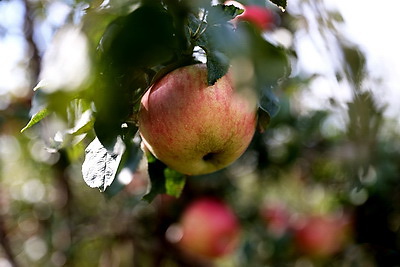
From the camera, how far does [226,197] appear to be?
7.91ft

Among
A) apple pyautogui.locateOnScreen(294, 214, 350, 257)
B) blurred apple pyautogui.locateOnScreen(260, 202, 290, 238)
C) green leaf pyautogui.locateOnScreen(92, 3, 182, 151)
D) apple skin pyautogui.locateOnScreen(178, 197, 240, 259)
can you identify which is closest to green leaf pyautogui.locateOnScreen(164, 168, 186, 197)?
green leaf pyautogui.locateOnScreen(92, 3, 182, 151)

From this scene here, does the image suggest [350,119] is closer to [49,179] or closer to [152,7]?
[152,7]

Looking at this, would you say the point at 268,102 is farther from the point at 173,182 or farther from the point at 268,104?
the point at 173,182

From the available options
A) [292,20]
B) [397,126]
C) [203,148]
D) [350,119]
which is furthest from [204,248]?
[350,119]

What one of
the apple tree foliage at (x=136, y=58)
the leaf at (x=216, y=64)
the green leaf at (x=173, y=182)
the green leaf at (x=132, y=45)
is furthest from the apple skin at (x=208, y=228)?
the green leaf at (x=132, y=45)

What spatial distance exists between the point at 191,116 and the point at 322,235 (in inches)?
79.8

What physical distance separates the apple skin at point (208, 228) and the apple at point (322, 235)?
0.57m

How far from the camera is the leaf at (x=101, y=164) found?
82 centimetres

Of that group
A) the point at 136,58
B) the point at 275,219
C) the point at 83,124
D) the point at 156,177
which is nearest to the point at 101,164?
the point at 83,124

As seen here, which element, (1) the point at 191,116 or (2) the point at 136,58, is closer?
(2) the point at 136,58

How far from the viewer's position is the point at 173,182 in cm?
104

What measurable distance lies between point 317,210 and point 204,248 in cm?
138

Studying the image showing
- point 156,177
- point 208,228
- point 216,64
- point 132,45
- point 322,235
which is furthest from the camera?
point 322,235

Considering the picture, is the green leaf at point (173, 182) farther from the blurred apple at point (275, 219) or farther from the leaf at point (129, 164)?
the blurred apple at point (275, 219)
